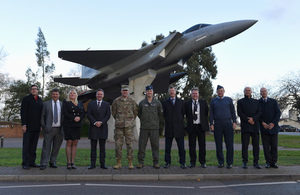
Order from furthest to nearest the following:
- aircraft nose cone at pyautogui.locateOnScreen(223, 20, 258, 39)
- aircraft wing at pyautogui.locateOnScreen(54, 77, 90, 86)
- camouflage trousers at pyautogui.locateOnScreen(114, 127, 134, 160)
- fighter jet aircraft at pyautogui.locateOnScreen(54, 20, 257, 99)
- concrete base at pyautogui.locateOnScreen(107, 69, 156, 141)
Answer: aircraft wing at pyautogui.locateOnScreen(54, 77, 90, 86), concrete base at pyautogui.locateOnScreen(107, 69, 156, 141), fighter jet aircraft at pyautogui.locateOnScreen(54, 20, 257, 99), aircraft nose cone at pyautogui.locateOnScreen(223, 20, 258, 39), camouflage trousers at pyautogui.locateOnScreen(114, 127, 134, 160)

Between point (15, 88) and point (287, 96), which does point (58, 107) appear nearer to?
point (287, 96)

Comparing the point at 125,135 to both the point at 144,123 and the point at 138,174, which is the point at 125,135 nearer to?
the point at 144,123

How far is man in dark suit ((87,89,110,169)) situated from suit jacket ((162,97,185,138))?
1.56 meters

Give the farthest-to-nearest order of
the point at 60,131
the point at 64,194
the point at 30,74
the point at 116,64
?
the point at 30,74
the point at 116,64
the point at 60,131
the point at 64,194

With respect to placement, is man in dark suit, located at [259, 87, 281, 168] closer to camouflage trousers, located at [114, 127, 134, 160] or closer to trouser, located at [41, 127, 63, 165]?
camouflage trousers, located at [114, 127, 134, 160]

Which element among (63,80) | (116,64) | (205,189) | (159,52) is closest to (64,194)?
(205,189)

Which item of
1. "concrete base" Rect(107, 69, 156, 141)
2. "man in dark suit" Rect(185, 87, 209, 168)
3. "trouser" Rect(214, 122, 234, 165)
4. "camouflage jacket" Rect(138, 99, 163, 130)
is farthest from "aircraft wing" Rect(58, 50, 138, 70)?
"trouser" Rect(214, 122, 234, 165)

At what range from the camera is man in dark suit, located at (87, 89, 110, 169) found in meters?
6.31

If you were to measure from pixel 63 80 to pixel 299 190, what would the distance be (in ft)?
66.1

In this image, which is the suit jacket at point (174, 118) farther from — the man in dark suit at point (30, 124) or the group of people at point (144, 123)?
the man in dark suit at point (30, 124)

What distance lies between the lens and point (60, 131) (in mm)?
6562

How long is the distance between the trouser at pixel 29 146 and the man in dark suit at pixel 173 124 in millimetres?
3412

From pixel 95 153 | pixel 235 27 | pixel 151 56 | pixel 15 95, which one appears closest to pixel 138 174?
pixel 95 153

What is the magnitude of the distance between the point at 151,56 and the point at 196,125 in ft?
34.5
